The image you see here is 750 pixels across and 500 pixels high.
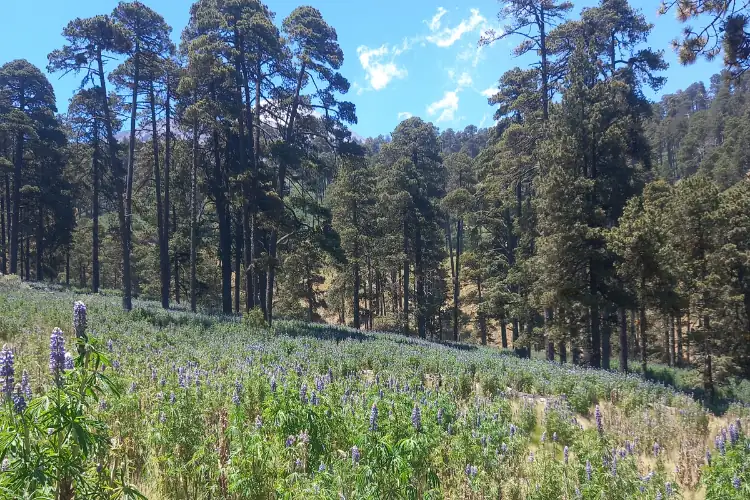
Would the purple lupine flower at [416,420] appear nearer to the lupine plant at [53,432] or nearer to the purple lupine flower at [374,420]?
the purple lupine flower at [374,420]

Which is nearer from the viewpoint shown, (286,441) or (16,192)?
(286,441)

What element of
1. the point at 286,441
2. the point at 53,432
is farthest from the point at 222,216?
the point at 53,432

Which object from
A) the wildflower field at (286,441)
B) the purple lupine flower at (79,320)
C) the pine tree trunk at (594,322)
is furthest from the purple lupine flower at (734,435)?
the pine tree trunk at (594,322)

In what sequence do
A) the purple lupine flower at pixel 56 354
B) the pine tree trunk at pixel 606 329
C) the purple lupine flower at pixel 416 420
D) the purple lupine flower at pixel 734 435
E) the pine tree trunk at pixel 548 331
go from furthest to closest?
the pine tree trunk at pixel 548 331, the pine tree trunk at pixel 606 329, the purple lupine flower at pixel 734 435, the purple lupine flower at pixel 416 420, the purple lupine flower at pixel 56 354

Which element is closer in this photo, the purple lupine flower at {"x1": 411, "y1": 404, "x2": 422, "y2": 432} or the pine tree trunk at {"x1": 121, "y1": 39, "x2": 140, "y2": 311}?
the purple lupine flower at {"x1": 411, "y1": 404, "x2": 422, "y2": 432}

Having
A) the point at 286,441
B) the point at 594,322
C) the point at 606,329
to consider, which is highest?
the point at 286,441

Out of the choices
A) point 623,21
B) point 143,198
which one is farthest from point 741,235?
point 143,198

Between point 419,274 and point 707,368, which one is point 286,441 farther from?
point 419,274

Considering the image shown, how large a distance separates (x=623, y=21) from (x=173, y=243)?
28.3 metres

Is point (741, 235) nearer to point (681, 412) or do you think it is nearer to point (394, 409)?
point (681, 412)

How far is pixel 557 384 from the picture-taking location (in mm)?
10688

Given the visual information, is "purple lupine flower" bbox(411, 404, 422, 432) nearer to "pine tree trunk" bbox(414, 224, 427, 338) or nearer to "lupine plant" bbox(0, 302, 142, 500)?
"lupine plant" bbox(0, 302, 142, 500)

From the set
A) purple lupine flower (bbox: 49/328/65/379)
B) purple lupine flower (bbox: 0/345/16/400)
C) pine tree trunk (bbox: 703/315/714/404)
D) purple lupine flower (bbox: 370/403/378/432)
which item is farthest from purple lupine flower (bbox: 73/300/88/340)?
pine tree trunk (bbox: 703/315/714/404)

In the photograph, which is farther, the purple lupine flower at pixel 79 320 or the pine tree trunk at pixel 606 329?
the pine tree trunk at pixel 606 329
